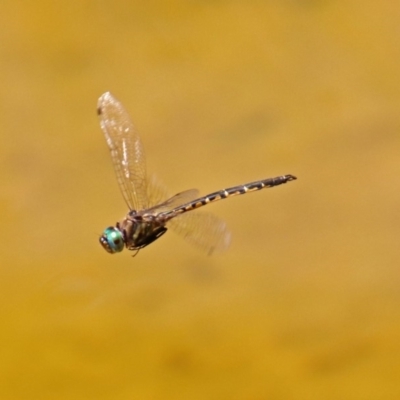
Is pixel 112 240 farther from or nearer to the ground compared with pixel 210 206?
nearer to the ground

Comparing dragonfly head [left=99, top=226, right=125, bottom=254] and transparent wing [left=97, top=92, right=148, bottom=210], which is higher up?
transparent wing [left=97, top=92, right=148, bottom=210]

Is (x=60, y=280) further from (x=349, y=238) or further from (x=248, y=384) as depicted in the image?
(x=349, y=238)

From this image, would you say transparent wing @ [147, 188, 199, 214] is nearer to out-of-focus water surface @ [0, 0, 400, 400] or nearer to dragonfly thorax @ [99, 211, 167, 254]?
dragonfly thorax @ [99, 211, 167, 254]

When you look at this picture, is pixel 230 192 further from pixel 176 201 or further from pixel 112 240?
pixel 112 240

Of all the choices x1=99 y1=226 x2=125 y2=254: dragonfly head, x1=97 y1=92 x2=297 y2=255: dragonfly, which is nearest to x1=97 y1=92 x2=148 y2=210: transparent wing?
x1=97 y1=92 x2=297 y2=255: dragonfly

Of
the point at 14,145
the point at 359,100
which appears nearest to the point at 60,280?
the point at 14,145

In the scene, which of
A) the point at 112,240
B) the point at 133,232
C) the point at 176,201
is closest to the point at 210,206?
the point at 176,201
